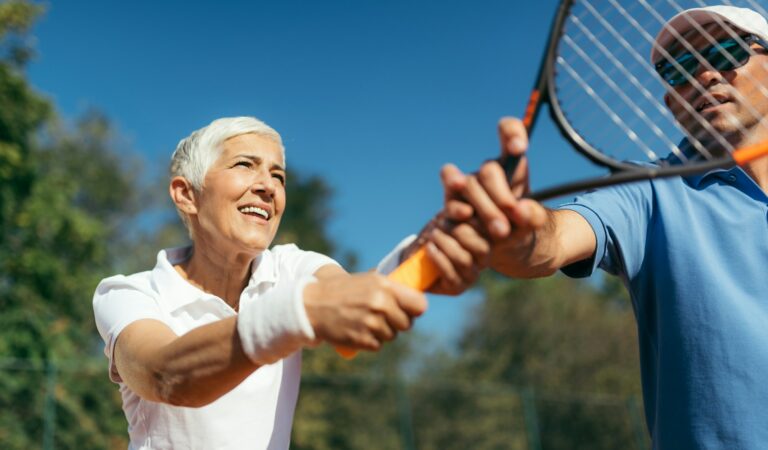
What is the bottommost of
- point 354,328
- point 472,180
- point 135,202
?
point 354,328

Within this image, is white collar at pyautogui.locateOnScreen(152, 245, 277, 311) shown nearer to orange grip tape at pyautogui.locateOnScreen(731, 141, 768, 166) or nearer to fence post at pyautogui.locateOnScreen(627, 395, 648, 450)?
orange grip tape at pyautogui.locateOnScreen(731, 141, 768, 166)

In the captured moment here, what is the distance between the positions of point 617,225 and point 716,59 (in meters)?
0.66

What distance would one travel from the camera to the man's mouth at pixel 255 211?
2.54 m

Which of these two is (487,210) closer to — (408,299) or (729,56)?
(408,299)

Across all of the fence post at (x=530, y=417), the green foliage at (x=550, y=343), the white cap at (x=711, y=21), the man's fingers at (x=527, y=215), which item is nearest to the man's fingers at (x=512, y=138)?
the man's fingers at (x=527, y=215)

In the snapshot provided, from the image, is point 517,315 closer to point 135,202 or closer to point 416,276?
point 135,202

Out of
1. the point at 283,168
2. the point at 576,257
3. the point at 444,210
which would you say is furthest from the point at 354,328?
the point at 283,168

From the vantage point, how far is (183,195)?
267 centimetres

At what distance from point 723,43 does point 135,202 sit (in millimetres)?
27004

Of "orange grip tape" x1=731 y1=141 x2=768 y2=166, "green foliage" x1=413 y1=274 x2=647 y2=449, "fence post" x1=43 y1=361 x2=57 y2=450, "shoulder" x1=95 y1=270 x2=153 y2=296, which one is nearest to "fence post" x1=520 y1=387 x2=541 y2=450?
"green foliage" x1=413 y1=274 x2=647 y2=449

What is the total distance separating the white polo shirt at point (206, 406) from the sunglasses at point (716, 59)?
1.18m

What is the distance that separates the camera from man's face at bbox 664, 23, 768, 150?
2.35m

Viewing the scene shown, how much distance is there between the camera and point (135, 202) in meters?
27.8

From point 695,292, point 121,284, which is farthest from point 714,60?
point 121,284
